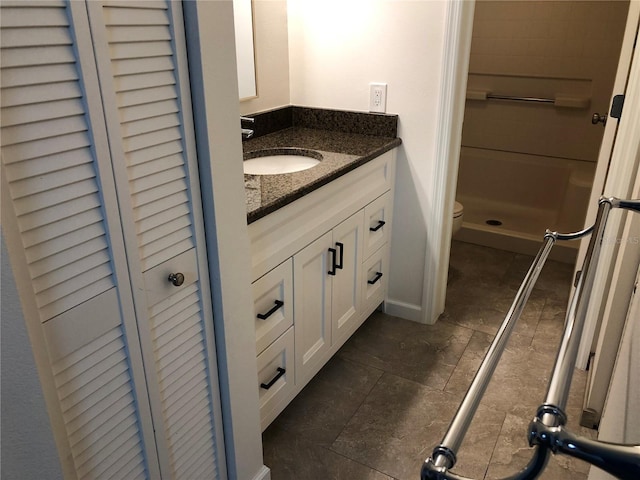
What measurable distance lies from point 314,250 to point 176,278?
0.76 m


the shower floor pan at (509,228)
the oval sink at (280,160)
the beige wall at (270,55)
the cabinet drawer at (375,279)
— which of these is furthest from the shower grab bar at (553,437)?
the shower floor pan at (509,228)

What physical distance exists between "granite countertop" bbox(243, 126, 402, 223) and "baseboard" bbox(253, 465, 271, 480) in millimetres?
725

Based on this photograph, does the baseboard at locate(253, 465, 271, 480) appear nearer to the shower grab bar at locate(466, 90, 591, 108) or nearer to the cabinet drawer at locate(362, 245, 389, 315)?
the cabinet drawer at locate(362, 245, 389, 315)

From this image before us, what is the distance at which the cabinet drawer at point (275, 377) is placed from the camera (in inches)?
65.3

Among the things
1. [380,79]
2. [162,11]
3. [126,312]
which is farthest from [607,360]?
[162,11]

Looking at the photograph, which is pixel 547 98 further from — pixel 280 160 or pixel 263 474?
pixel 263 474

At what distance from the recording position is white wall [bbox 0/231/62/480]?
0.76 m

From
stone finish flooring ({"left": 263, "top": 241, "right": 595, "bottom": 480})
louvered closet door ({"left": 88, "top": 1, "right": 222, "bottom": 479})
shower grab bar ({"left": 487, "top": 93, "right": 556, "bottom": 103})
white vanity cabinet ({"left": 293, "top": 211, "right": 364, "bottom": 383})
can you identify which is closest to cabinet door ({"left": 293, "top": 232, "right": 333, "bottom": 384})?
white vanity cabinet ({"left": 293, "top": 211, "right": 364, "bottom": 383})

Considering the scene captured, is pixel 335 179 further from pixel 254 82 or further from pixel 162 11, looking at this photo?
pixel 162 11

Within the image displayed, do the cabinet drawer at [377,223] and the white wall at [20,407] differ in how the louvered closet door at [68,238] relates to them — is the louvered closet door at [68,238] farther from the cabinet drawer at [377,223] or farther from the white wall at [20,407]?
the cabinet drawer at [377,223]

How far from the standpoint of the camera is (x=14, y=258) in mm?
768

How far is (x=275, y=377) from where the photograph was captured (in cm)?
171

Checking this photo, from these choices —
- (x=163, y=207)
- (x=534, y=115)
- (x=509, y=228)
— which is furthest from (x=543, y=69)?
(x=163, y=207)

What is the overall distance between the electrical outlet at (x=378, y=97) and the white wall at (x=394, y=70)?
0.06 ft
